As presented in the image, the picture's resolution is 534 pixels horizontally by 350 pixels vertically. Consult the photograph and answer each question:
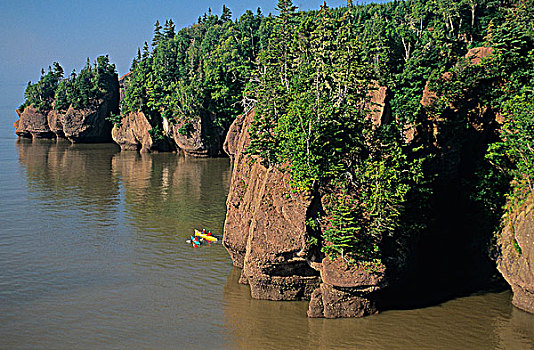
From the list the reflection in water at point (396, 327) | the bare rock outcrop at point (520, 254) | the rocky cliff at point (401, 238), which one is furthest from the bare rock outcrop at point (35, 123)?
the bare rock outcrop at point (520, 254)

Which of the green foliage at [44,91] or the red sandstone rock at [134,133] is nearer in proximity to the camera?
the red sandstone rock at [134,133]

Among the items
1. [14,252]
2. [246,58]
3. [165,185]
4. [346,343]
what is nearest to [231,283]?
[346,343]

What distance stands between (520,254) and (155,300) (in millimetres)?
13881

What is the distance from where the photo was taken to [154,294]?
67.0 ft

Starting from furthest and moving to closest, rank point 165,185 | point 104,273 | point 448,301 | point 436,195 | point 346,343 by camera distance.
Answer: point 165,185 < point 104,273 < point 436,195 < point 448,301 < point 346,343

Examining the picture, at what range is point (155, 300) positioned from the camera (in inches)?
779

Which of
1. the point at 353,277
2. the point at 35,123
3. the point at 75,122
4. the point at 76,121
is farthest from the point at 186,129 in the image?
the point at 353,277

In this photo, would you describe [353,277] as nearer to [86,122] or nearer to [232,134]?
[232,134]

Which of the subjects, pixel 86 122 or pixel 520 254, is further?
pixel 86 122

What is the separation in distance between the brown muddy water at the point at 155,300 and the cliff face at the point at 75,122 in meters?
45.0

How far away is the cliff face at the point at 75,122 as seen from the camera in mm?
80750

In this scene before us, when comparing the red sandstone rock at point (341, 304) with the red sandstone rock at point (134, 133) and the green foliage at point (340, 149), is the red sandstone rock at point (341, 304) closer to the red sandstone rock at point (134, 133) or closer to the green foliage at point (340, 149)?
the green foliage at point (340, 149)

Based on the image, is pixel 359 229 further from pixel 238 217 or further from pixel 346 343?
pixel 238 217

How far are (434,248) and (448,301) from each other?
2.91 m
